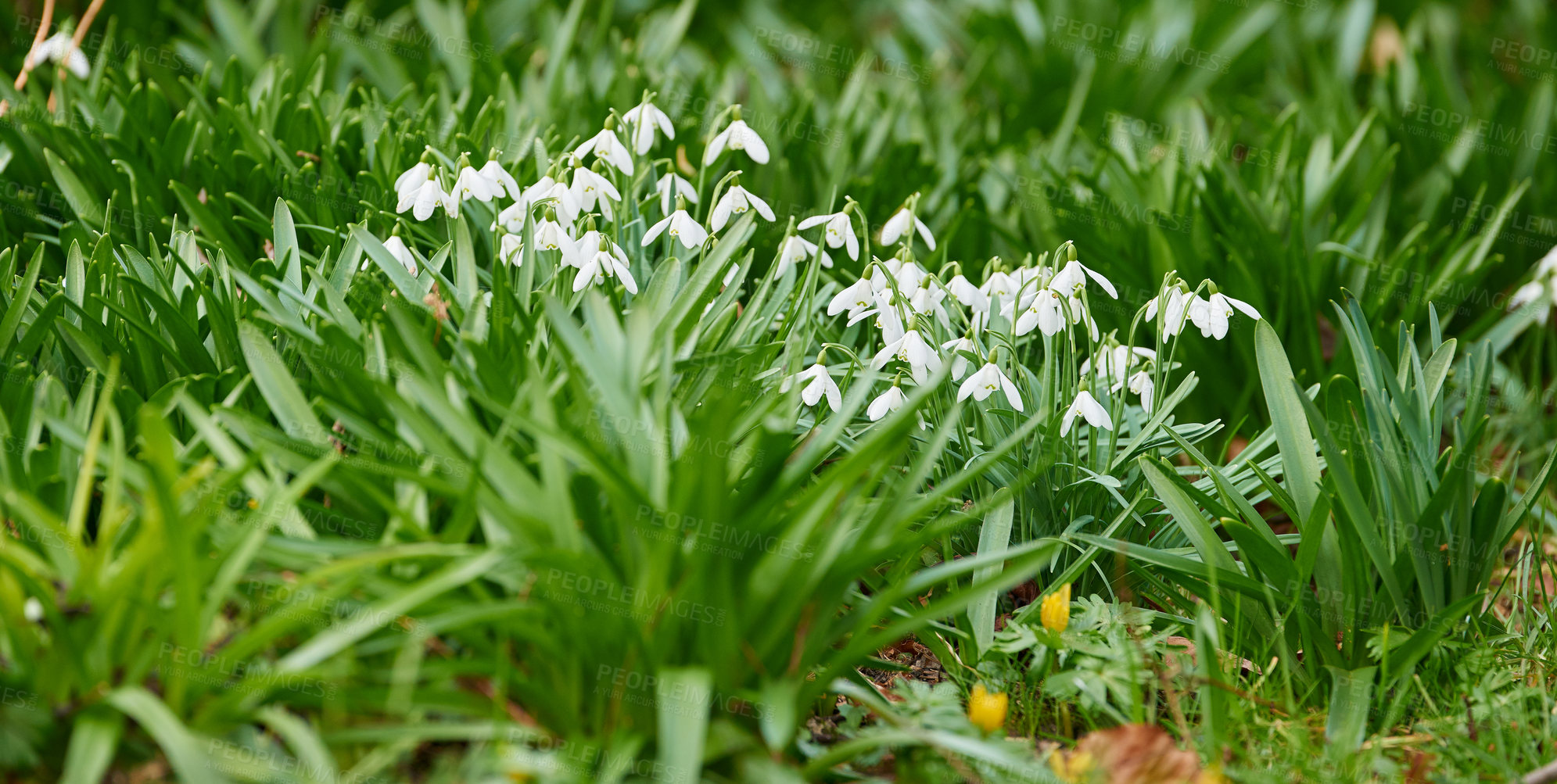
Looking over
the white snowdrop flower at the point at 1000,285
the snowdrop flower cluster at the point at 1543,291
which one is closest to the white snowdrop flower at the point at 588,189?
the white snowdrop flower at the point at 1000,285

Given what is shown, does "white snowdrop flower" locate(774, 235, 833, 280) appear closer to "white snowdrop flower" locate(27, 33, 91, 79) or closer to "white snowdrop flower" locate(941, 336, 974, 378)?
"white snowdrop flower" locate(941, 336, 974, 378)

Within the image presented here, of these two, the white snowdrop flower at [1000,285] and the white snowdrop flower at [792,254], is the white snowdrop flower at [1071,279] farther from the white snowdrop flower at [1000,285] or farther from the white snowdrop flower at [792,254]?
the white snowdrop flower at [792,254]

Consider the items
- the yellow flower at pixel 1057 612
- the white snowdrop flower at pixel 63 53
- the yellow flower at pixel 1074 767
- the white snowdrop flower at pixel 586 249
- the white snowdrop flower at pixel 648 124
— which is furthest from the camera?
the white snowdrop flower at pixel 63 53

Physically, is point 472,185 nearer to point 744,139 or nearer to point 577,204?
point 577,204

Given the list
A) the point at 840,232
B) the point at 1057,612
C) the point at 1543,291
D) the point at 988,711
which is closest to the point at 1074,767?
the point at 988,711

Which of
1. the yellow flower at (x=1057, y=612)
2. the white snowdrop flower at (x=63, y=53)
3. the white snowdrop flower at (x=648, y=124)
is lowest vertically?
the yellow flower at (x=1057, y=612)

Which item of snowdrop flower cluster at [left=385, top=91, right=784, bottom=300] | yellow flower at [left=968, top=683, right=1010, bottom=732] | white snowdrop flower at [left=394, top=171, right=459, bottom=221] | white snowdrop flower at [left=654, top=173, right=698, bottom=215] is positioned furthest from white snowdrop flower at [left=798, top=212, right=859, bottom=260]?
yellow flower at [left=968, top=683, right=1010, bottom=732]
